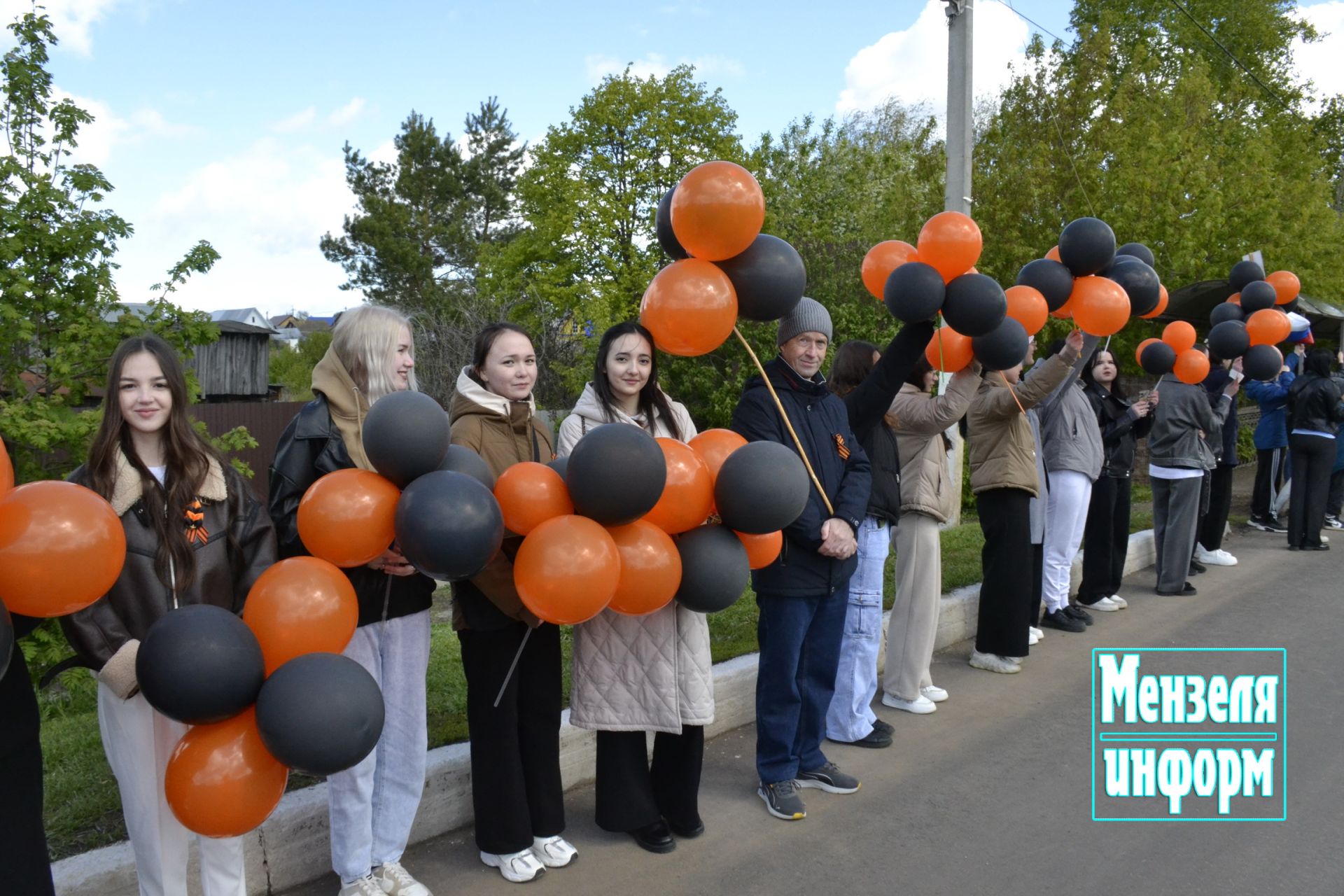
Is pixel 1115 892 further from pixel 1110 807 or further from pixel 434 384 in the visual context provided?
pixel 434 384

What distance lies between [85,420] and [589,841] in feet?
11.6

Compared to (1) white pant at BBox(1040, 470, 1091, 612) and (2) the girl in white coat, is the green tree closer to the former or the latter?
(2) the girl in white coat

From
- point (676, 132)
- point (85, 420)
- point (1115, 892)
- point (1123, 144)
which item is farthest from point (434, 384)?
point (1115, 892)

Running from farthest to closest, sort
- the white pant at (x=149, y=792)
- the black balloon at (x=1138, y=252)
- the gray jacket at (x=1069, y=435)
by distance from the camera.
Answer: the gray jacket at (x=1069, y=435) < the black balloon at (x=1138, y=252) < the white pant at (x=149, y=792)

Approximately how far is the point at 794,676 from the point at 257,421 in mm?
16127

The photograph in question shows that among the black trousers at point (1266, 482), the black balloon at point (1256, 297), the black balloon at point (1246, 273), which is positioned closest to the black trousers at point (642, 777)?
the black balloon at point (1256, 297)

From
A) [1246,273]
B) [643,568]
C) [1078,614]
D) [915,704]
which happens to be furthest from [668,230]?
[1246,273]

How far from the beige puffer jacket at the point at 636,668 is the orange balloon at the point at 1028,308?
2.30 metres

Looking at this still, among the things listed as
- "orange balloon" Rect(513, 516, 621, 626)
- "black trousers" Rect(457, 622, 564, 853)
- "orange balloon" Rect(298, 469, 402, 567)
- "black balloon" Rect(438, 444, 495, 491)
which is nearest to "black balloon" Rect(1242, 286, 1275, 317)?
"black trousers" Rect(457, 622, 564, 853)

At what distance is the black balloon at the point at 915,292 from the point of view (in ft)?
12.6

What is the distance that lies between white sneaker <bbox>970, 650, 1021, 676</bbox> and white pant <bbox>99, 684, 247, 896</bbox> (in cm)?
442

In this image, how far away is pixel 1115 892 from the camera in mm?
3311

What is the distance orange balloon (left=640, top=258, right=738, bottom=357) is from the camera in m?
3.24

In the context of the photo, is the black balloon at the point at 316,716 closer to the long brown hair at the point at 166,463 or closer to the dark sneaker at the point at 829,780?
the long brown hair at the point at 166,463
